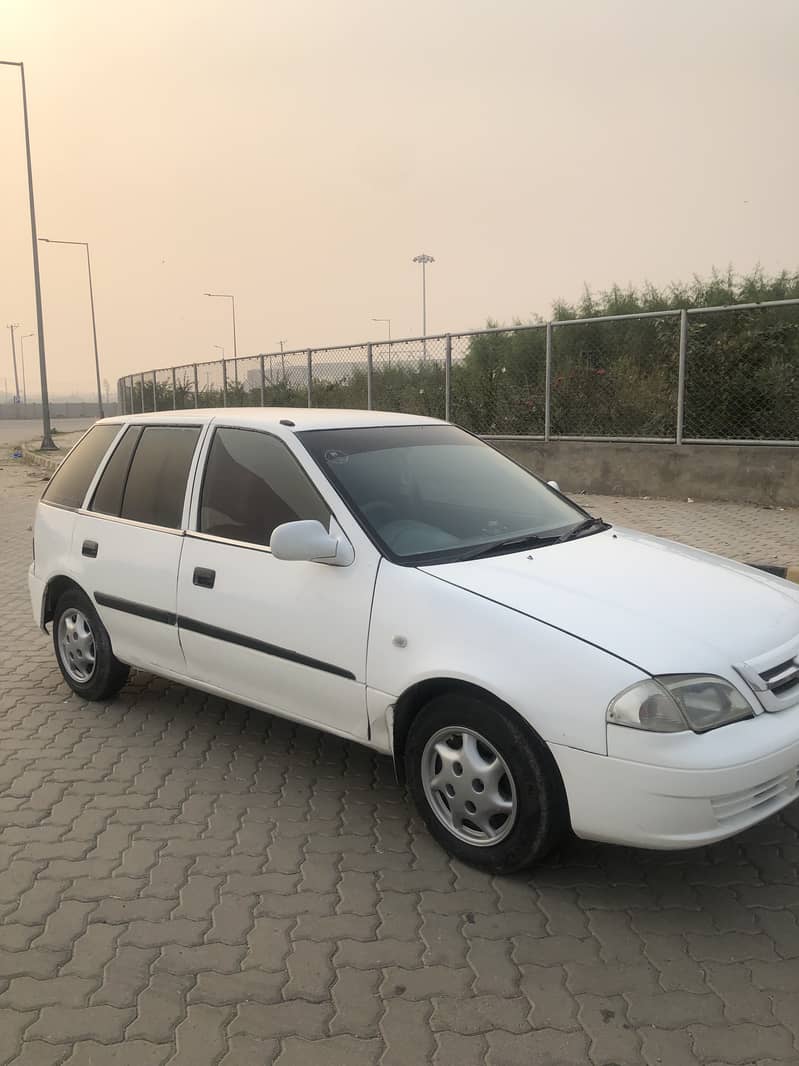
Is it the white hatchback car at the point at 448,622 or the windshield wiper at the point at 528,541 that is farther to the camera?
the windshield wiper at the point at 528,541

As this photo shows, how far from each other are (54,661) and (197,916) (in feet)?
11.0

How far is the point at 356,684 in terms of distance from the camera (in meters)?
3.39

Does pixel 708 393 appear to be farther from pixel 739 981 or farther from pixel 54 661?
pixel 739 981

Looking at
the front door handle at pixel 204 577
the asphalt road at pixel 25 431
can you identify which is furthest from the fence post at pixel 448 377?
the asphalt road at pixel 25 431

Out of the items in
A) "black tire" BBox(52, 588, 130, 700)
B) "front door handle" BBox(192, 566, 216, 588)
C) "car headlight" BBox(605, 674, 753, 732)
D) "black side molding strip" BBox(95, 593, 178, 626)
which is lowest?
"black tire" BBox(52, 588, 130, 700)

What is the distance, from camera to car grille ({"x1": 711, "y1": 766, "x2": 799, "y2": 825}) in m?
2.74

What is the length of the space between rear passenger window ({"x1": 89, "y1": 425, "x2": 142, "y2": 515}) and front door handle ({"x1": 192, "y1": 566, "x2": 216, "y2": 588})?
883 millimetres

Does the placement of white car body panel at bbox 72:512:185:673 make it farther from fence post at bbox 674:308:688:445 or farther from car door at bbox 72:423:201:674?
fence post at bbox 674:308:688:445

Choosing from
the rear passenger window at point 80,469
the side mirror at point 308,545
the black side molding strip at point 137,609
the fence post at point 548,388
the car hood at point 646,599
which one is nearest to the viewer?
the car hood at point 646,599

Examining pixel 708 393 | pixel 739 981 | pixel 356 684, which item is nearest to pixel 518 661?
pixel 356 684

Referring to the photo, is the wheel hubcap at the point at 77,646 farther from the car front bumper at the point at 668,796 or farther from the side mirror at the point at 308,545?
the car front bumper at the point at 668,796

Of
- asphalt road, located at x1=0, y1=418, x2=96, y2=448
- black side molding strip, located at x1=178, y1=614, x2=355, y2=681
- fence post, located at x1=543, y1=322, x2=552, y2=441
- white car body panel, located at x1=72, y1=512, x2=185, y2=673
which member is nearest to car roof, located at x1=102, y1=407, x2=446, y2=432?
white car body panel, located at x1=72, y1=512, x2=185, y2=673

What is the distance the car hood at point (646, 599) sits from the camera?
2859mm

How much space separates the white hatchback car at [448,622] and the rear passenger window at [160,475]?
15mm
